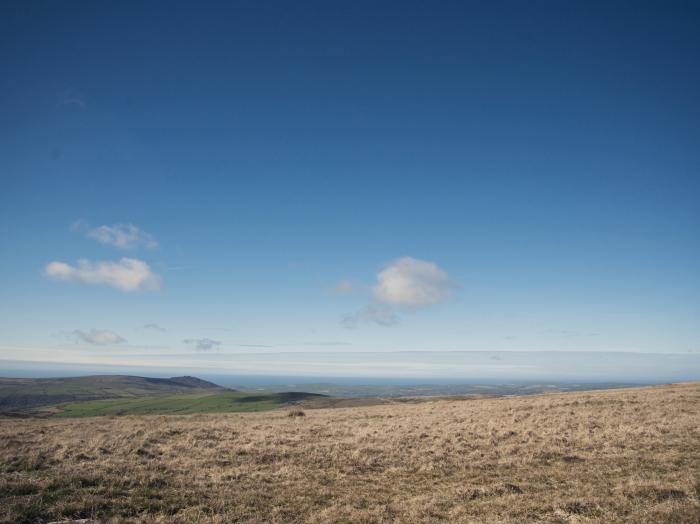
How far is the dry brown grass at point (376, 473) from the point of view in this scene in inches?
477

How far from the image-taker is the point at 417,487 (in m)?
15.1

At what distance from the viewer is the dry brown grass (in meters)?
12.1

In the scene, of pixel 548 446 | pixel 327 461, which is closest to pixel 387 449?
pixel 327 461

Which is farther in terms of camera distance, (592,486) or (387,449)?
(387,449)

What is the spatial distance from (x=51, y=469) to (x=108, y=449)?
4.42 m

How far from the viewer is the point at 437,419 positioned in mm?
32188

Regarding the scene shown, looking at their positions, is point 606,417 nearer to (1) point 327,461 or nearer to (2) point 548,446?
(2) point 548,446

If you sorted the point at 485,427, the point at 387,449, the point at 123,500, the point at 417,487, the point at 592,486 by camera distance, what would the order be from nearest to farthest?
1. the point at 123,500
2. the point at 592,486
3. the point at 417,487
4. the point at 387,449
5. the point at 485,427

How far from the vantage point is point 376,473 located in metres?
17.4

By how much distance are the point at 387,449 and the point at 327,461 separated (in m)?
3.78

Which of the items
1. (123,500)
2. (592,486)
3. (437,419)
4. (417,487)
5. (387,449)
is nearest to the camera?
(123,500)

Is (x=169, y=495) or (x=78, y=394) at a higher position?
(x=169, y=495)

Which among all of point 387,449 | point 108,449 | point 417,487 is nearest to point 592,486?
point 417,487

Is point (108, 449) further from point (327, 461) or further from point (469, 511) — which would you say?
point (469, 511)
